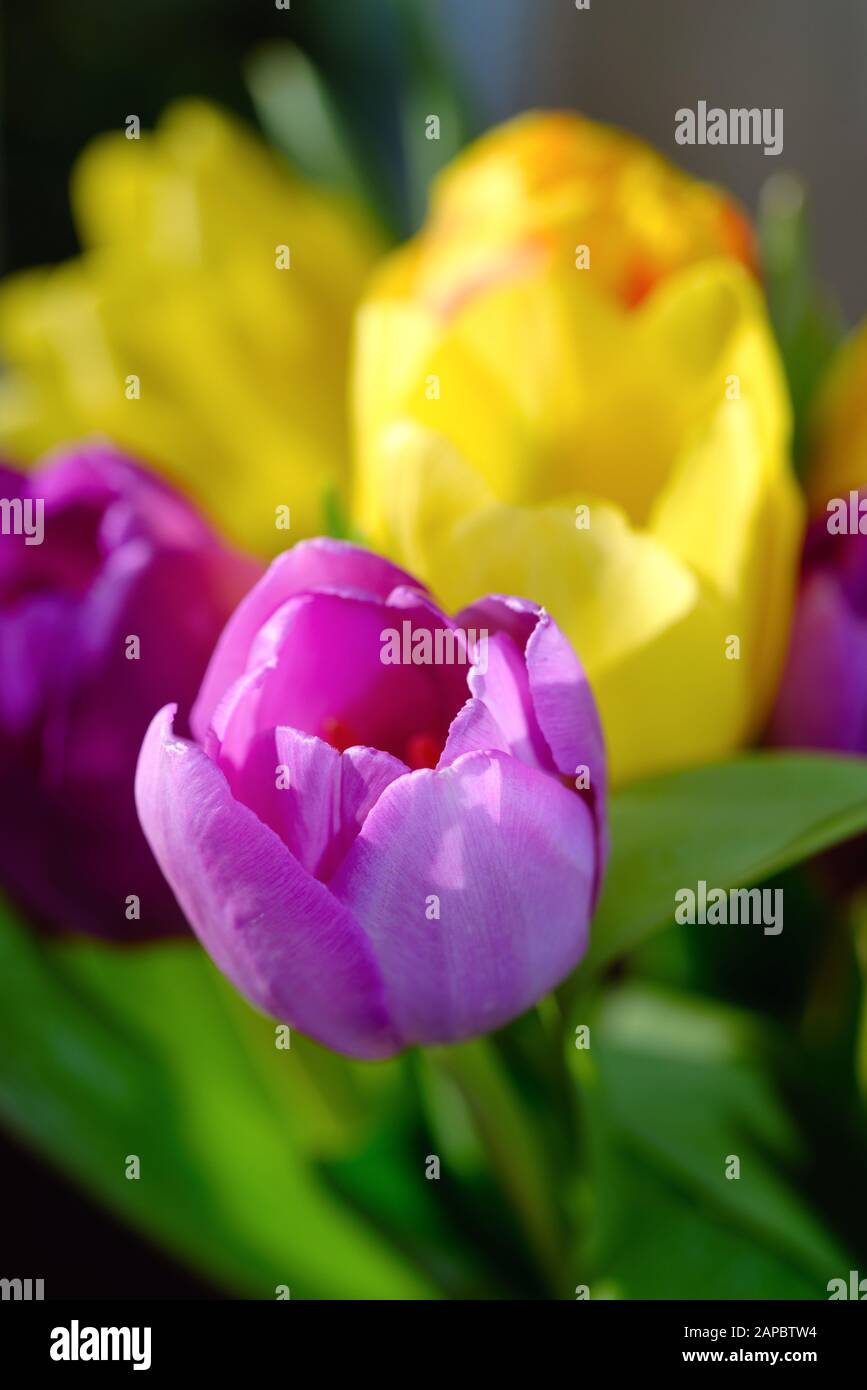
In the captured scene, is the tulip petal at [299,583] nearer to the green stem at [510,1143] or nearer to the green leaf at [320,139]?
the green stem at [510,1143]

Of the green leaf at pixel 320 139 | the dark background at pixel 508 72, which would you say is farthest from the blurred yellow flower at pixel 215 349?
the dark background at pixel 508 72

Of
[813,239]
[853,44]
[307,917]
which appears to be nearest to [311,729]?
[307,917]

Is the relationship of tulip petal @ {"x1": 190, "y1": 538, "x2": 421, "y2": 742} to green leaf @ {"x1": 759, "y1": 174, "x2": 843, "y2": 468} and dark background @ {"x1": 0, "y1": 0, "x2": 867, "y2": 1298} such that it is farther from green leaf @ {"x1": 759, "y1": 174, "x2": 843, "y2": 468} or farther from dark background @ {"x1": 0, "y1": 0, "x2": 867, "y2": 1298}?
dark background @ {"x1": 0, "y1": 0, "x2": 867, "y2": 1298}

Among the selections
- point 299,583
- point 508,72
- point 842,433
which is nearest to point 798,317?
point 842,433

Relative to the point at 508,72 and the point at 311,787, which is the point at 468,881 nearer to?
the point at 311,787

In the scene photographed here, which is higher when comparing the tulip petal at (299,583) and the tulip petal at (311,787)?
the tulip petal at (299,583)

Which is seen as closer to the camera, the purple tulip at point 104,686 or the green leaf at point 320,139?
the purple tulip at point 104,686

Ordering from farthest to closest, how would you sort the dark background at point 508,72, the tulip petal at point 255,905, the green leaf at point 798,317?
the dark background at point 508,72
the green leaf at point 798,317
the tulip petal at point 255,905
